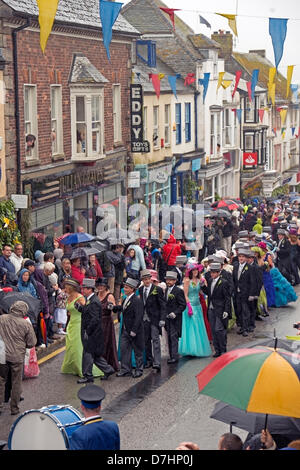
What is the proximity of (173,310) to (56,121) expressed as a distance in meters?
10.6

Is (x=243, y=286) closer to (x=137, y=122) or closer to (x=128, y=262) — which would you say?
(x=128, y=262)

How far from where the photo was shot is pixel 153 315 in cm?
1482

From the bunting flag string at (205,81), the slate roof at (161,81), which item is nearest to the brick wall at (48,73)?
the slate roof at (161,81)

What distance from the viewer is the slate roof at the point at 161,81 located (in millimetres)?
32747

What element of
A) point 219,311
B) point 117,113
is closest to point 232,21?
point 219,311

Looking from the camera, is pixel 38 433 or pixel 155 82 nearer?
pixel 38 433

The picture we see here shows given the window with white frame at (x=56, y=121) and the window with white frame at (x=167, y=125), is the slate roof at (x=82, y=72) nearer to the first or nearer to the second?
the window with white frame at (x=56, y=121)

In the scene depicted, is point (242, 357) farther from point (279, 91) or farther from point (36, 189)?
point (279, 91)

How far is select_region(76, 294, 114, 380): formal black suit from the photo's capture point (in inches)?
544

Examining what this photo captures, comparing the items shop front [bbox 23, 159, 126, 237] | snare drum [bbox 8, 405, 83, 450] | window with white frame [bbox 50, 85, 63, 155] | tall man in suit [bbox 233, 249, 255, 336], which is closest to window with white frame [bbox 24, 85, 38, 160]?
shop front [bbox 23, 159, 126, 237]

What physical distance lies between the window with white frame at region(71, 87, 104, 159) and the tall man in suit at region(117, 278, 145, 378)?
449 inches

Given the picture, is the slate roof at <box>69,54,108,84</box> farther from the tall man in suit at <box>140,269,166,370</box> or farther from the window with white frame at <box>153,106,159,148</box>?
the tall man in suit at <box>140,269,166,370</box>

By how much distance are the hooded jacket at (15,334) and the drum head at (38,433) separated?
3735mm
